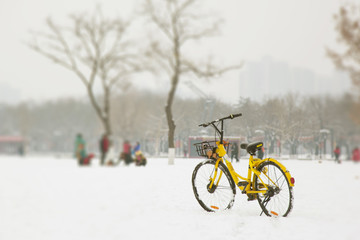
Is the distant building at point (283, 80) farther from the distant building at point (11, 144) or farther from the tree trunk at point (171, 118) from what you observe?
the distant building at point (11, 144)

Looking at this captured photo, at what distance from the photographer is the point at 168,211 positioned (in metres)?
5.91

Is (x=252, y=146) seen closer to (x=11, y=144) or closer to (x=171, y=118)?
(x=171, y=118)

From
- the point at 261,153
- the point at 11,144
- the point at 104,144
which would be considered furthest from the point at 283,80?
the point at 11,144

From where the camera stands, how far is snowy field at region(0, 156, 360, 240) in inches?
183

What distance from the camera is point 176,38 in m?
7.54

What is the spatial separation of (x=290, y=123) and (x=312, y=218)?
1.46 meters

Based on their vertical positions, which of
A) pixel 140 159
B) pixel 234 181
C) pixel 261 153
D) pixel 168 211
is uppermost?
pixel 261 153

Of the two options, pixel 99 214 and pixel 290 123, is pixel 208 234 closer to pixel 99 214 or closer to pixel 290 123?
pixel 290 123

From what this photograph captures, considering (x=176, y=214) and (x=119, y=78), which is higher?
(x=119, y=78)

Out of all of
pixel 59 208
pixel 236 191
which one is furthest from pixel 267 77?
pixel 59 208

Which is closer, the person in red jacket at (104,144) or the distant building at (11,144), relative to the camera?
the person in red jacket at (104,144)

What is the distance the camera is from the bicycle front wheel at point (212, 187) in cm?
540

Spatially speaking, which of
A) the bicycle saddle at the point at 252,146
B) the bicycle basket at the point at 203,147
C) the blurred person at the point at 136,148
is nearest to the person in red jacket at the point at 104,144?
the blurred person at the point at 136,148

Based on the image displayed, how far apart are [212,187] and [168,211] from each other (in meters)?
0.87
